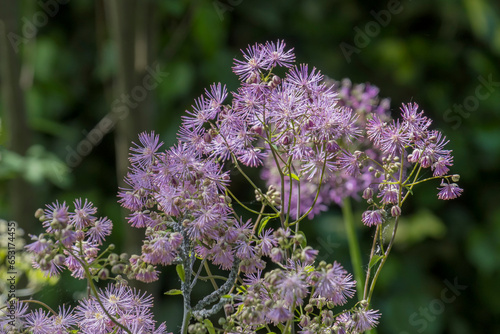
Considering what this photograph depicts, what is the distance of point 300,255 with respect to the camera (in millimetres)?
434

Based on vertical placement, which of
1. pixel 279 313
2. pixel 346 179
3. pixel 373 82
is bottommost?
pixel 279 313

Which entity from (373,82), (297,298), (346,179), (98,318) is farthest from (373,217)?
(373,82)

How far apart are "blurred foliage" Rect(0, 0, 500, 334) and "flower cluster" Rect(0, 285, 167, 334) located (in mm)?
1638

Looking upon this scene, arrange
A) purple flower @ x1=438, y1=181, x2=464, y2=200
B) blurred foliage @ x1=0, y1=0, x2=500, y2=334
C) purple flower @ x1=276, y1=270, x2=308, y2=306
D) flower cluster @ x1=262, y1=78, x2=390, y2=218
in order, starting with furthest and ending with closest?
blurred foliage @ x1=0, y1=0, x2=500, y2=334 < flower cluster @ x1=262, y1=78, x2=390, y2=218 < purple flower @ x1=438, y1=181, x2=464, y2=200 < purple flower @ x1=276, y1=270, x2=308, y2=306

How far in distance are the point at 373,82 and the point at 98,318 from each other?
2164mm

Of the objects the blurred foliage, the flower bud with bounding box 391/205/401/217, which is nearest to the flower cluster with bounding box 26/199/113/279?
the flower bud with bounding box 391/205/401/217

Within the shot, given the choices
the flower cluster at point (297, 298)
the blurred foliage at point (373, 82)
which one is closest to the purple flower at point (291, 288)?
the flower cluster at point (297, 298)

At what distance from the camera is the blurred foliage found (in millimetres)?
2205

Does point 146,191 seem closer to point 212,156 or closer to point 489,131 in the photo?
point 212,156

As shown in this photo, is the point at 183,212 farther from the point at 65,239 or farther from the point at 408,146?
the point at 408,146

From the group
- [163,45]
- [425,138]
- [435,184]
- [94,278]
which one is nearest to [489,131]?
[435,184]

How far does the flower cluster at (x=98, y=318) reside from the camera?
0.47 meters

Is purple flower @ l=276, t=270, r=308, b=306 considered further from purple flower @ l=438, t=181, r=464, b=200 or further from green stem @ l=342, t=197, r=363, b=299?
green stem @ l=342, t=197, r=363, b=299

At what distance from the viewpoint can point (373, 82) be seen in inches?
98.5
